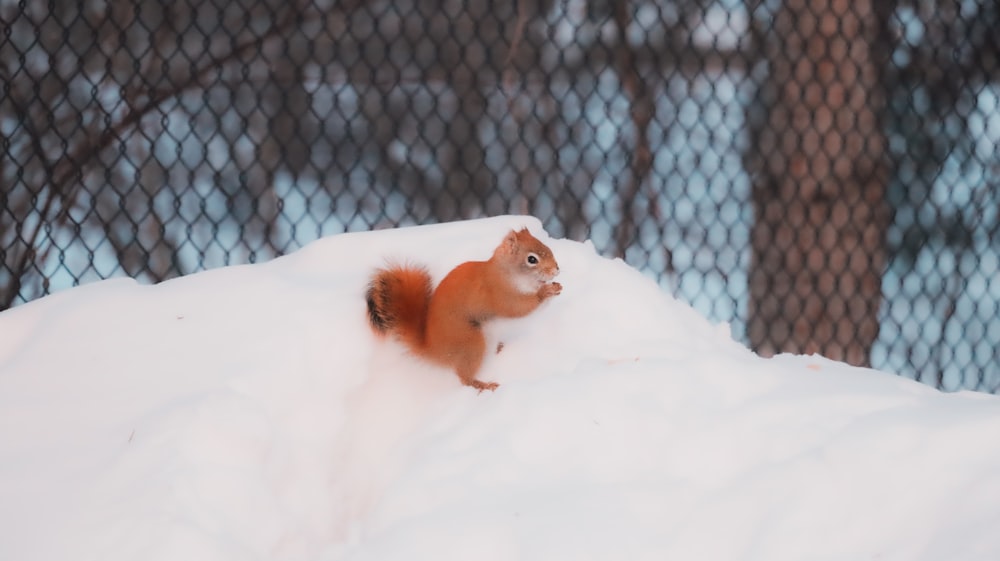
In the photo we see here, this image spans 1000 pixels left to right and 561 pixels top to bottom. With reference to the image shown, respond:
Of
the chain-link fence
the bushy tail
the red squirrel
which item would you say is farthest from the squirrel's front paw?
the chain-link fence

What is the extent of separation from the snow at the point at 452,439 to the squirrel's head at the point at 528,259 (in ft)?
0.28

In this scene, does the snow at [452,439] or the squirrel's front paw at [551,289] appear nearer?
the snow at [452,439]

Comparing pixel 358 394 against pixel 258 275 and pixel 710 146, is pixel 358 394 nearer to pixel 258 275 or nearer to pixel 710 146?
pixel 258 275

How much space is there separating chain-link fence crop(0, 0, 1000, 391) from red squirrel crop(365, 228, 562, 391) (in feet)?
6.00

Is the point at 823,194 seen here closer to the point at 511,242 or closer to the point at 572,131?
the point at 572,131

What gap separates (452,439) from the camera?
67.2 inches

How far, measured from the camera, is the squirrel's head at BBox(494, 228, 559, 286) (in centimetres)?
186

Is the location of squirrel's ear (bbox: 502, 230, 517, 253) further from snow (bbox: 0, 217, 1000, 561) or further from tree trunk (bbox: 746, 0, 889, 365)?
tree trunk (bbox: 746, 0, 889, 365)

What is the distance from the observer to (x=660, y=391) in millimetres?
1731

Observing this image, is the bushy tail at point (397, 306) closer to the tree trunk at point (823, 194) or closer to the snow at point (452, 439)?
the snow at point (452, 439)

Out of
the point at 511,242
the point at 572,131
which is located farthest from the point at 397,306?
the point at 572,131

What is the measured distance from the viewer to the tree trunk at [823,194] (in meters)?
4.08

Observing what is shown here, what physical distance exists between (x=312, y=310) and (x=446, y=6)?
268 centimetres

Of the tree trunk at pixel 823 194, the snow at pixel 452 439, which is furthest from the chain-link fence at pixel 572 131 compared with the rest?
the snow at pixel 452 439
